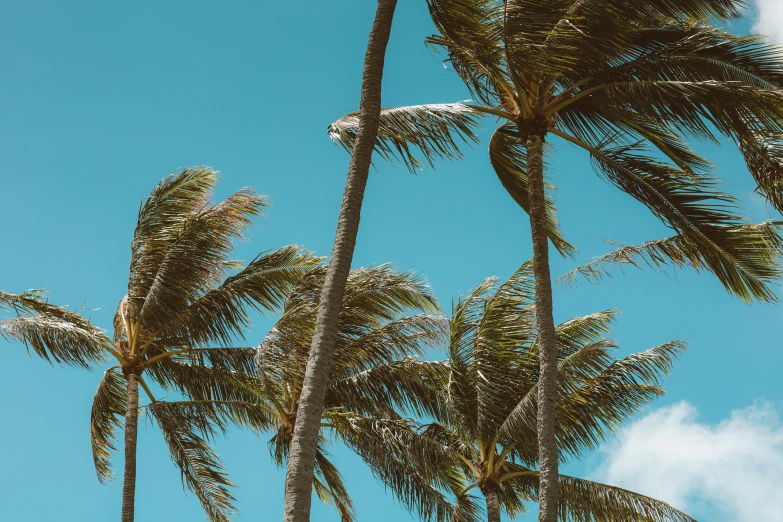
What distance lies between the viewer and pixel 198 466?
52.6 feet

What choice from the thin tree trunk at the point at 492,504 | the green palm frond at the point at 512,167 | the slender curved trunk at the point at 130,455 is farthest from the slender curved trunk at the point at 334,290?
the slender curved trunk at the point at 130,455

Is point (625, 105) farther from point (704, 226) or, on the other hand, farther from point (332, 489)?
point (332, 489)

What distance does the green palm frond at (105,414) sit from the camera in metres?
16.8

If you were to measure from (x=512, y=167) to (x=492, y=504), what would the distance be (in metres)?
5.21

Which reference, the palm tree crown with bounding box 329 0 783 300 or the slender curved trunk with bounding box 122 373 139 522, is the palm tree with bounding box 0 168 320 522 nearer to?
the slender curved trunk with bounding box 122 373 139 522

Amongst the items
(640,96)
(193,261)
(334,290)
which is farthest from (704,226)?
(193,261)

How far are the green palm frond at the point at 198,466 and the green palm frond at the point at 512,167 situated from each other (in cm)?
740

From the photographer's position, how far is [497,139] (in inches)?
507

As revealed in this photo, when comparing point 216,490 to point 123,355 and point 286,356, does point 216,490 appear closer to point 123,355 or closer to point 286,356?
point 123,355

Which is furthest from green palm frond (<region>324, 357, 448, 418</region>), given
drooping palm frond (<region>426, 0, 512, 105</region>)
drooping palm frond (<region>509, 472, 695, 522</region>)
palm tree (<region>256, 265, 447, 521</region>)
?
drooping palm frond (<region>426, 0, 512, 105</region>)

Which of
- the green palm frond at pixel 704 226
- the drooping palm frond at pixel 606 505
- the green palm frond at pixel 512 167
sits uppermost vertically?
the green palm frond at pixel 512 167

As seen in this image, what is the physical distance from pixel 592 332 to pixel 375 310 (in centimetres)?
368

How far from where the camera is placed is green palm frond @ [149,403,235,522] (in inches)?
628

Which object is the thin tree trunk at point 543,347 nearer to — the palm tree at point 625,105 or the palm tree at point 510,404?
the palm tree at point 625,105
